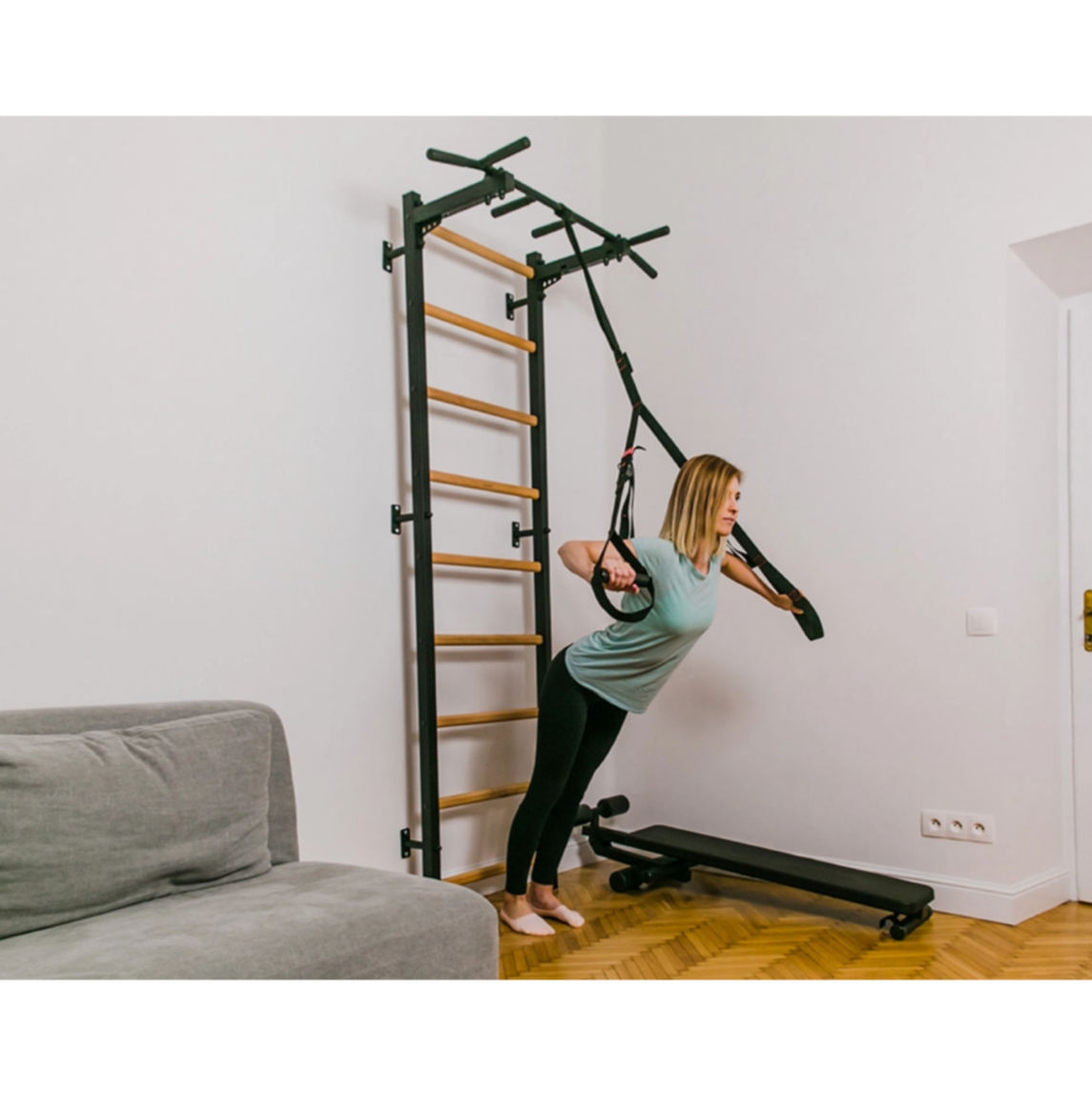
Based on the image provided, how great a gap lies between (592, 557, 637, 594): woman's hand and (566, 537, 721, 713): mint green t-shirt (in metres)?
0.12

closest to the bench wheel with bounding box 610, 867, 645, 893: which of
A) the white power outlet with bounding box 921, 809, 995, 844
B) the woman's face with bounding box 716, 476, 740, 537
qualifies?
the white power outlet with bounding box 921, 809, 995, 844

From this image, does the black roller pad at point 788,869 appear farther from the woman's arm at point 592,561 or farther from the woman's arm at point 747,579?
the woman's arm at point 592,561

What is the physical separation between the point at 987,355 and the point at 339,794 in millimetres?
2342

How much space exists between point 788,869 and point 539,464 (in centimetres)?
155

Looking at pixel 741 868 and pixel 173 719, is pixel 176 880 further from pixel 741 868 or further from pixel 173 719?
pixel 741 868

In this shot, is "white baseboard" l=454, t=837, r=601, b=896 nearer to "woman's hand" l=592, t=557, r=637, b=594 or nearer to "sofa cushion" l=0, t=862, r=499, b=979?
"woman's hand" l=592, t=557, r=637, b=594

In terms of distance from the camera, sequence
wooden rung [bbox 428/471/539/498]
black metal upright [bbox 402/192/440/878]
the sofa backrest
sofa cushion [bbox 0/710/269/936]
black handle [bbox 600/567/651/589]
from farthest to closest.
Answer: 1. wooden rung [bbox 428/471/539/498]
2. black metal upright [bbox 402/192/440/878]
3. black handle [bbox 600/567/651/589]
4. the sofa backrest
5. sofa cushion [bbox 0/710/269/936]

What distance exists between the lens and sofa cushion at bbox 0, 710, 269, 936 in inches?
61.4

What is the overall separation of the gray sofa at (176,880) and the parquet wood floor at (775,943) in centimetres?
83

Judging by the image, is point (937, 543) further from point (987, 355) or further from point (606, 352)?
point (606, 352)

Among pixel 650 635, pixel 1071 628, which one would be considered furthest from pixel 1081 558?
pixel 650 635

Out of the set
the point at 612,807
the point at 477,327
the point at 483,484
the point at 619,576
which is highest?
the point at 477,327

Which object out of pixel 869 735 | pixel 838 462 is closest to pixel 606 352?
pixel 838 462

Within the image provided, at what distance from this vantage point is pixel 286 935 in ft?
4.87
